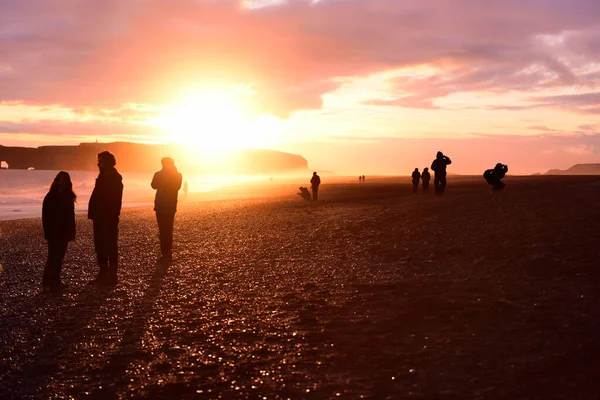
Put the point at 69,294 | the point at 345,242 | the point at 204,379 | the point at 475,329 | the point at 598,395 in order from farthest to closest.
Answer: the point at 345,242 → the point at 69,294 → the point at 475,329 → the point at 204,379 → the point at 598,395

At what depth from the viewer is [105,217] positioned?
35.6ft

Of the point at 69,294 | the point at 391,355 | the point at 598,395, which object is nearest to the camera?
the point at 598,395

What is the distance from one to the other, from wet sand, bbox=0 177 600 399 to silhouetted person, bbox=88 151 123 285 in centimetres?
46

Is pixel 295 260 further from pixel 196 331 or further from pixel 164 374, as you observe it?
pixel 164 374

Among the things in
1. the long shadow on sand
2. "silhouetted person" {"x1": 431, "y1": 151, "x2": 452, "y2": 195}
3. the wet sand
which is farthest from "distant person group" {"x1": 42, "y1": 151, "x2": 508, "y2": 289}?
"silhouetted person" {"x1": 431, "y1": 151, "x2": 452, "y2": 195}

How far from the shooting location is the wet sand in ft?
17.6

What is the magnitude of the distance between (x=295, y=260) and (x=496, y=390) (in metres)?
8.48

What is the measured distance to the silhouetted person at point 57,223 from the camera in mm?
10422

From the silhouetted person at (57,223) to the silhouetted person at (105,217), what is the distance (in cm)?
45

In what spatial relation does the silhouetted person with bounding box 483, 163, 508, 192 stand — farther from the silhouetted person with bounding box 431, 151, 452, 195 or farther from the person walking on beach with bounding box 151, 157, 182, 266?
the person walking on beach with bounding box 151, 157, 182, 266

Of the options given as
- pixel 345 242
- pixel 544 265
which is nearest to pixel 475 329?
pixel 544 265

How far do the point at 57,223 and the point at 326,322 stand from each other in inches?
217

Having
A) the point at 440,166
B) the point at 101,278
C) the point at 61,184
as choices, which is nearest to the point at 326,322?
the point at 101,278

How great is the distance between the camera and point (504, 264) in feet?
35.9
